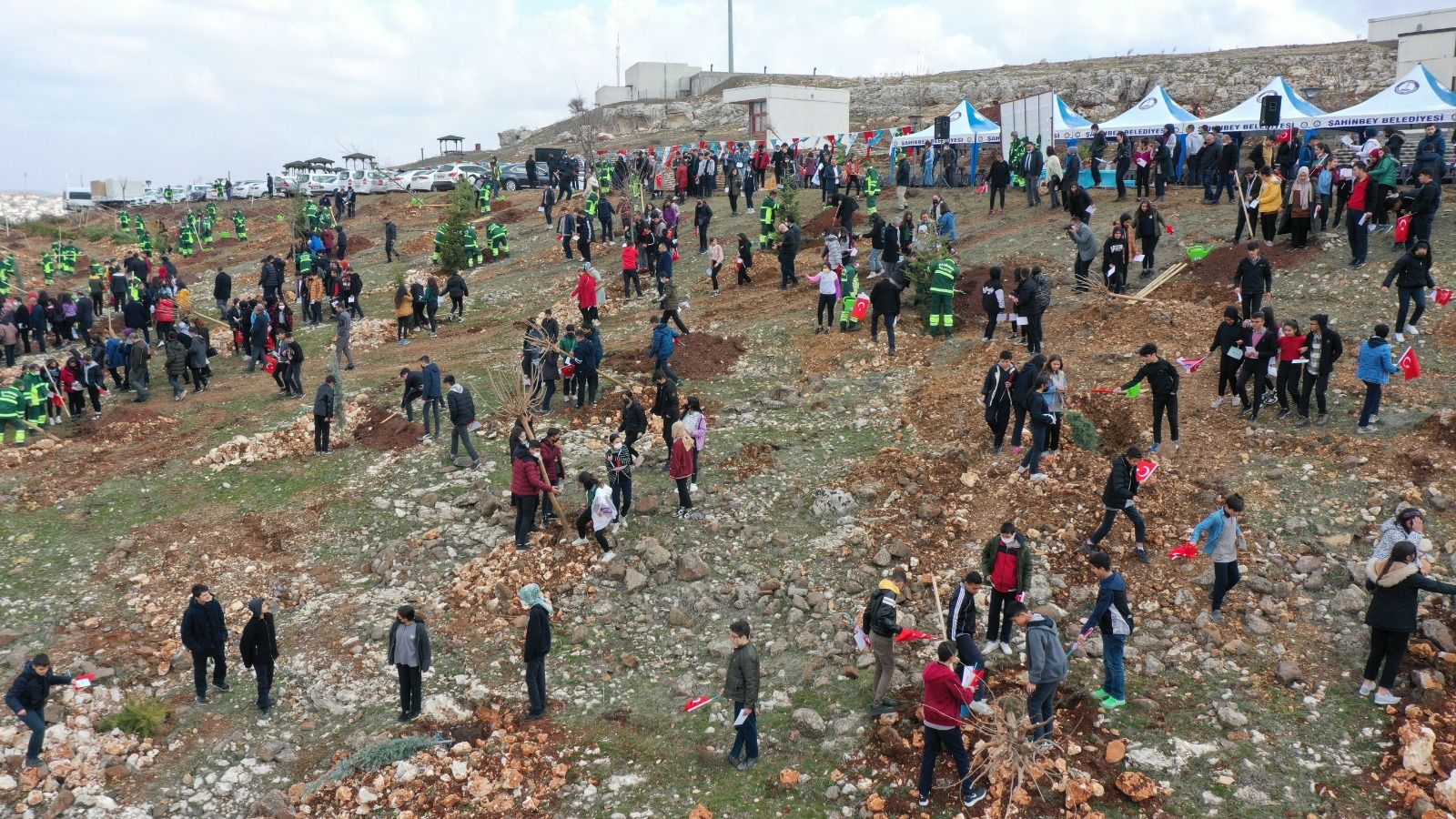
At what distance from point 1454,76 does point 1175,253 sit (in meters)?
24.9

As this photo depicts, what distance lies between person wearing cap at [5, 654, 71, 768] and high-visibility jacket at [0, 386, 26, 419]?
36.0 feet

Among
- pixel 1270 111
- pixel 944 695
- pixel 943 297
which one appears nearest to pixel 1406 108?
pixel 1270 111

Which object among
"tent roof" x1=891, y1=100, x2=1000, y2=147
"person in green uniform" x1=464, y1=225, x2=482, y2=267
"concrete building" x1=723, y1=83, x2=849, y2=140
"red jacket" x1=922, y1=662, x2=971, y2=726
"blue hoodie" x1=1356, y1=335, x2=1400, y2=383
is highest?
"concrete building" x1=723, y1=83, x2=849, y2=140

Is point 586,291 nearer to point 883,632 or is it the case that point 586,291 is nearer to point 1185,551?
point 883,632

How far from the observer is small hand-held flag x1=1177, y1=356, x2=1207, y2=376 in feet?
45.2

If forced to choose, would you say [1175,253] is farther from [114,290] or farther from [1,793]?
[114,290]

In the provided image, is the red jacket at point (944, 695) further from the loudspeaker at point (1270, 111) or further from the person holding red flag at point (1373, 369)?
the loudspeaker at point (1270, 111)

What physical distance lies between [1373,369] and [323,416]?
15387mm

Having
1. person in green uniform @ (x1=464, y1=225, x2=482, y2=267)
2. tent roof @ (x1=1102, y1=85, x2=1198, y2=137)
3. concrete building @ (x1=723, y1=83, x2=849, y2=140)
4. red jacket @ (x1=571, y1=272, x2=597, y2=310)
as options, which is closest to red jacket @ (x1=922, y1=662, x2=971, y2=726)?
red jacket @ (x1=571, y1=272, x2=597, y2=310)

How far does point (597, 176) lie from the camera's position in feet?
120

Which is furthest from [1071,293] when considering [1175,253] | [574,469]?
[574,469]

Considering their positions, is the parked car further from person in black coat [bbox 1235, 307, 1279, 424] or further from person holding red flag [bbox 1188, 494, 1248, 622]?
person holding red flag [bbox 1188, 494, 1248, 622]

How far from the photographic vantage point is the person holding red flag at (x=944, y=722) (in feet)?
24.1

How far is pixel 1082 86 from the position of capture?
51969 millimetres
